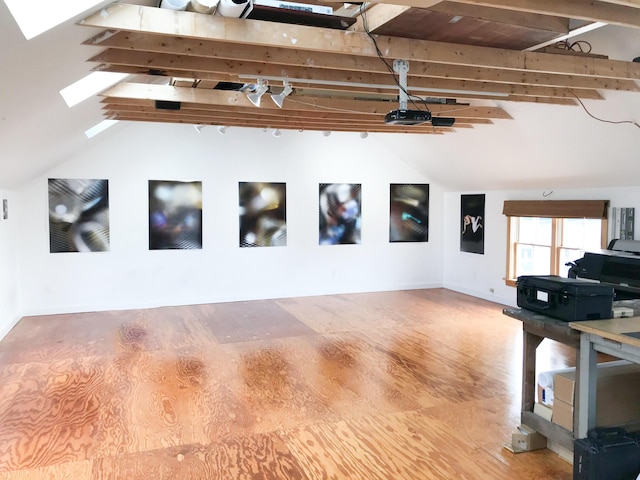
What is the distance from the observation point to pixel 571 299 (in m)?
2.93

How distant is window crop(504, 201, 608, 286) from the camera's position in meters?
6.82

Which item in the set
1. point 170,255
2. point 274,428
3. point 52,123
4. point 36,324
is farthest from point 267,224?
point 274,428

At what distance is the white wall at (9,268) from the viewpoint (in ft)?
20.6

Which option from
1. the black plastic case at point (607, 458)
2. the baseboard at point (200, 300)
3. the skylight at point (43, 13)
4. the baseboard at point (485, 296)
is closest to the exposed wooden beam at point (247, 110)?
the skylight at point (43, 13)

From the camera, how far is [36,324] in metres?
6.95

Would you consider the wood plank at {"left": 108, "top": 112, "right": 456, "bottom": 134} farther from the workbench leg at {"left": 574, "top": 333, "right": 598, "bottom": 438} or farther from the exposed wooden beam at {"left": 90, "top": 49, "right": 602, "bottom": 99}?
the workbench leg at {"left": 574, "top": 333, "right": 598, "bottom": 438}

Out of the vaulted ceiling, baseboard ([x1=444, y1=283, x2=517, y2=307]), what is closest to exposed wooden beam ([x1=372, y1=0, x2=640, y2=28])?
the vaulted ceiling

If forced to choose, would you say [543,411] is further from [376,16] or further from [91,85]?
[91,85]

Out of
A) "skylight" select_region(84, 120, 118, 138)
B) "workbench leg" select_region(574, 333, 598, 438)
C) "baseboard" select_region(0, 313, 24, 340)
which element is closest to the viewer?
"workbench leg" select_region(574, 333, 598, 438)

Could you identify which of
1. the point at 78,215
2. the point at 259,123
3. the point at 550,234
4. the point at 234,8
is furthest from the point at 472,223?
the point at 234,8

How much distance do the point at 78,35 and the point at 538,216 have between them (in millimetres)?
6703

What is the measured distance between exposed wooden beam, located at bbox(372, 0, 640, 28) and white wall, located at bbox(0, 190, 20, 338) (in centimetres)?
607

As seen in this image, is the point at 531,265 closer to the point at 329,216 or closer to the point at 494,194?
the point at 494,194

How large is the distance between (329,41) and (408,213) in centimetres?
644
